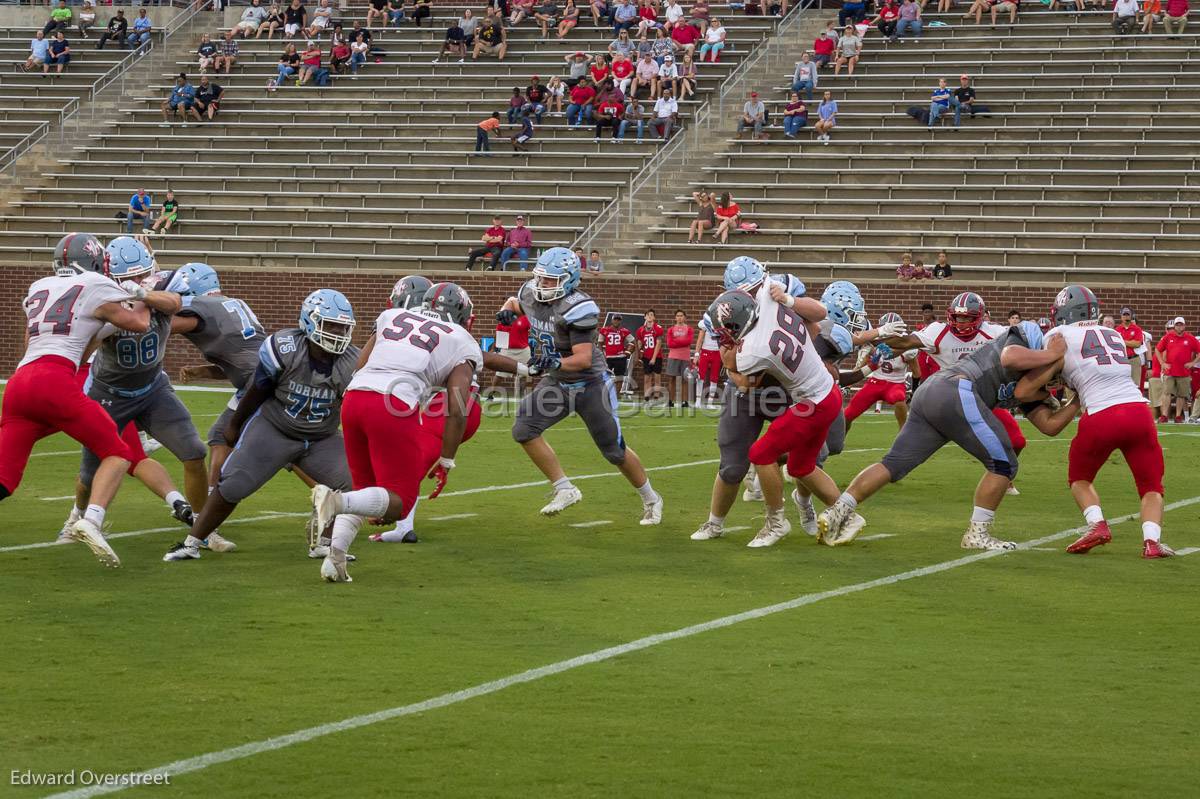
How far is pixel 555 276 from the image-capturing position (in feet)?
34.6

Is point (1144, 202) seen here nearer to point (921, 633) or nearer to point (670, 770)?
point (921, 633)

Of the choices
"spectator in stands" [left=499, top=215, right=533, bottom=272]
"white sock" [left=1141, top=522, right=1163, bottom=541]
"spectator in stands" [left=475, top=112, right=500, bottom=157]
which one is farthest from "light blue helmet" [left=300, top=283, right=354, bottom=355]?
"spectator in stands" [left=475, top=112, right=500, bottom=157]

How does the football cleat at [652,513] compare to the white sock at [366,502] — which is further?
the football cleat at [652,513]

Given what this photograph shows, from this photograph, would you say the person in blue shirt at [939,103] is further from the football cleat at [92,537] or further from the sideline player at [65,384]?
the football cleat at [92,537]

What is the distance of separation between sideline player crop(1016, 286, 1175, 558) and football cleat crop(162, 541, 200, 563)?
5.15m

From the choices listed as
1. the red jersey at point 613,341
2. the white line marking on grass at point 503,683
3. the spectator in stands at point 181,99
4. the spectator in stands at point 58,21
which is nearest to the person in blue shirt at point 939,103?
the red jersey at point 613,341

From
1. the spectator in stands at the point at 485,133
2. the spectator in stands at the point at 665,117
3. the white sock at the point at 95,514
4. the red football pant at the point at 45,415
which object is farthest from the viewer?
the spectator in stands at the point at 485,133

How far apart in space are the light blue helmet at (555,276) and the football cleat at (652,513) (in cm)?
161

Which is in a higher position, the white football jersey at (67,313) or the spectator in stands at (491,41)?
the spectator in stands at (491,41)

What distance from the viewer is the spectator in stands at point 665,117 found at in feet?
95.2

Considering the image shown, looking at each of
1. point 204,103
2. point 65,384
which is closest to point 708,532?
point 65,384

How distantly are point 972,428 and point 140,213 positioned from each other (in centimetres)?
2289

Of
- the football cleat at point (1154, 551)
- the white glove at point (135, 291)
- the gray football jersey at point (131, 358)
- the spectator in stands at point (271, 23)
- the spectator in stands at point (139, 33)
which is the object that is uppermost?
the spectator in stands at point (271, 23)

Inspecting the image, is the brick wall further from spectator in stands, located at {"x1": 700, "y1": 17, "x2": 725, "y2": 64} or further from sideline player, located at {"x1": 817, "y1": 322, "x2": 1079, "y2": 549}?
sideline player, located at {"x1": 817, "y1": 322, "x2": 1079, "y2": 549}
